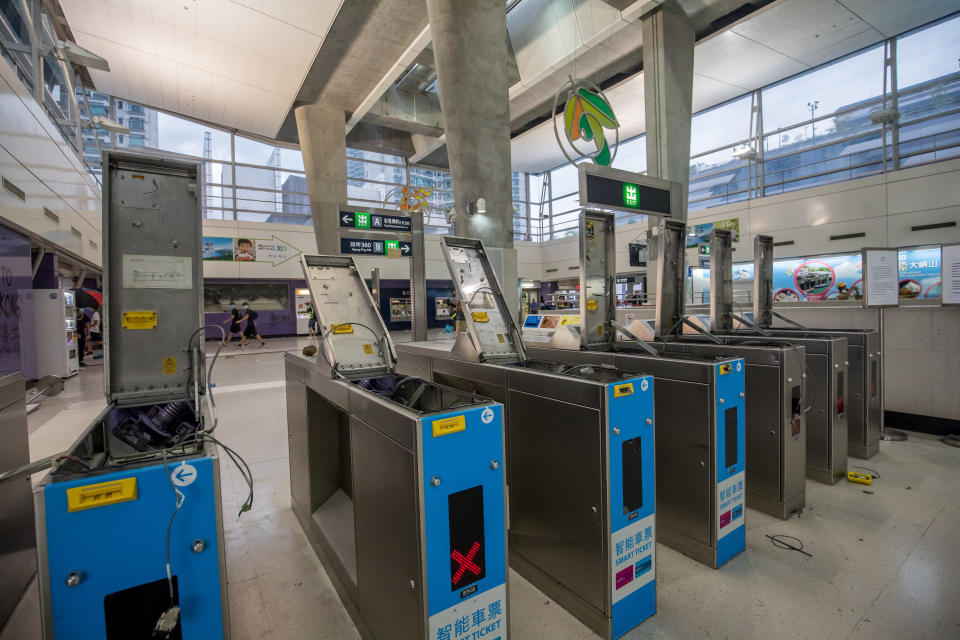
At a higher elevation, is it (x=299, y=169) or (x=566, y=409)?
(x=299, y=169)

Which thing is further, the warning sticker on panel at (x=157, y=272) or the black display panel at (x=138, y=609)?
the warning sticker on panel at (x=157, y=272)

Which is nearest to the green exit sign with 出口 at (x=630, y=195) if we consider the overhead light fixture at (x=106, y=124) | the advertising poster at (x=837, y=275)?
the advertising poster at (x=837, y=275)

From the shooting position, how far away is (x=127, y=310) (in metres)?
1.97

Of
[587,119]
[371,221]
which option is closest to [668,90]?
[587,119]

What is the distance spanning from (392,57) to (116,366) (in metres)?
10.1

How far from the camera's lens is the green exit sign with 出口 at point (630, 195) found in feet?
13.9

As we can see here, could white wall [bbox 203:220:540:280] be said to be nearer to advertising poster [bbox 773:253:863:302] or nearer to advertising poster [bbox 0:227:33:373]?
advertising poster [bbox 0:227:33:373]

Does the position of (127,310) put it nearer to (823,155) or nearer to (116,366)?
(116,366)

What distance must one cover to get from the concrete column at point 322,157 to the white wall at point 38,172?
455cm

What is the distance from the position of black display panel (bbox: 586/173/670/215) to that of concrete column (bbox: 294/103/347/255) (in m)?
8.73

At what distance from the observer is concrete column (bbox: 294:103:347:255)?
1132cm

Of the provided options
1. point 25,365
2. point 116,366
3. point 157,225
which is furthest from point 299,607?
point 25,365

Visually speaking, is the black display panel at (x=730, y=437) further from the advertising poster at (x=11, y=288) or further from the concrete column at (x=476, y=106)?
the advertising poster at (x=11, y=288)

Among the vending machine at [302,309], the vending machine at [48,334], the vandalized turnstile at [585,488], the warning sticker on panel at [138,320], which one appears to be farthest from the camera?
Answer: the vending machine at [302,309]
